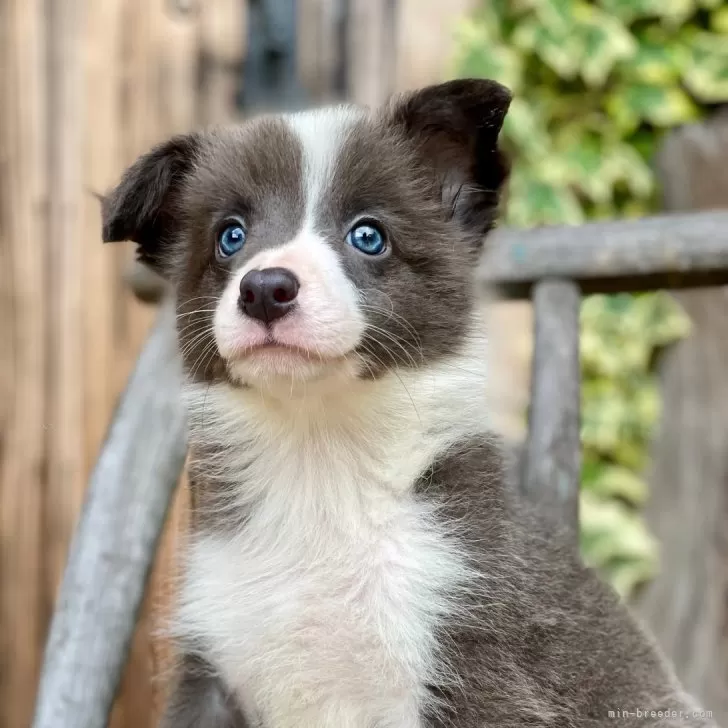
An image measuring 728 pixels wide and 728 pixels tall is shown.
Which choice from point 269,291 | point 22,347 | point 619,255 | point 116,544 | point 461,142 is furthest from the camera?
point 22,347

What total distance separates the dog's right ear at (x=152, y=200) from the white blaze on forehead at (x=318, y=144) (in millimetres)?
200

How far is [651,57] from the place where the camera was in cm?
345

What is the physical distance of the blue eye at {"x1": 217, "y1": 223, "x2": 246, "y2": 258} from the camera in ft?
4.61

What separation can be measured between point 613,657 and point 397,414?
535 mm

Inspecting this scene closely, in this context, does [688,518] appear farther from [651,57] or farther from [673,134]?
[651,57]

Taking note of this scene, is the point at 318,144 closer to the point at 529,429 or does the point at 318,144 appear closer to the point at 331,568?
the point at 331,568

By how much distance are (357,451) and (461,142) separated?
1.71ft

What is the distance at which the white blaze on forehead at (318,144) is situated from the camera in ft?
4.50

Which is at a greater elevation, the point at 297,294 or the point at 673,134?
the point at 673,134

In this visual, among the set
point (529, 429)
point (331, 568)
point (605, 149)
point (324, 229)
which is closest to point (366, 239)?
point (324, 229)

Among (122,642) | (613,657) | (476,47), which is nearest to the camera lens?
(613,657)

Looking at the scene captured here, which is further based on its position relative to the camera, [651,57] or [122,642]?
[651,57]

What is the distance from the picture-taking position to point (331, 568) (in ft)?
4.47

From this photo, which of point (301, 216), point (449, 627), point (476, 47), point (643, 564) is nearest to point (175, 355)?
Result: point (301, 216)
